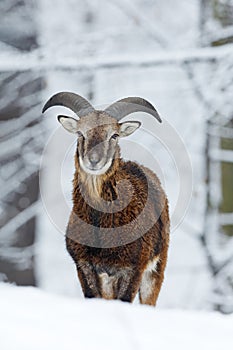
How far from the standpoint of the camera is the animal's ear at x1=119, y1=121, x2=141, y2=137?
2984 mm

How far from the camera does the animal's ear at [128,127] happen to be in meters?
2.98

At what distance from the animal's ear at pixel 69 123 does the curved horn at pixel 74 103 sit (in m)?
0.04

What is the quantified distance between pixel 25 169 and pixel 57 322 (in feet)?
13.5

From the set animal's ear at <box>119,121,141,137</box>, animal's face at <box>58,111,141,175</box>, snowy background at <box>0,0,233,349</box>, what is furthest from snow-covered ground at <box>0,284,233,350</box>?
snowy background at <box>0,0,233,349</box>

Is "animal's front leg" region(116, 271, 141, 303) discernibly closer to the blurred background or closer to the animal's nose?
the animal's nose

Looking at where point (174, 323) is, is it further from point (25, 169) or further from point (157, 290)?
point (25, 169)

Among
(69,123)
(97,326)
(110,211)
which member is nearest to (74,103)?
(69,123)

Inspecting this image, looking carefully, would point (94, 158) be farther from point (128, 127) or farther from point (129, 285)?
point (129, 285)

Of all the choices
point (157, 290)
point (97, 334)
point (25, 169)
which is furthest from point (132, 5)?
point (97, 334)

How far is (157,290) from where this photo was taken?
126 inches

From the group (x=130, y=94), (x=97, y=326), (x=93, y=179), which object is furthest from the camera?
(x=130, y=94)

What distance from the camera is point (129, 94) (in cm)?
655

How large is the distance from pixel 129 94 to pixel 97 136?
3.67 m

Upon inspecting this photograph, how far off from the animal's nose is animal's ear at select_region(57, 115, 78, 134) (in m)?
0.12
